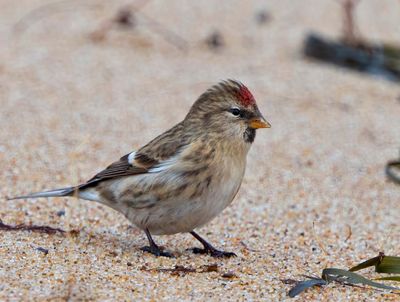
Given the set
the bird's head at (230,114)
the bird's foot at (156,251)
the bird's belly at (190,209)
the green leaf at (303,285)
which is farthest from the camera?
the bird's head at (230,114)

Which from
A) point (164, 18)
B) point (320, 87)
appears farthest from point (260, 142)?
point (164, 18)

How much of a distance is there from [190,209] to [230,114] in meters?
0.64

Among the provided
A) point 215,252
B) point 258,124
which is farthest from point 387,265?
point 258,124

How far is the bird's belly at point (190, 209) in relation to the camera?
4996 millimetres

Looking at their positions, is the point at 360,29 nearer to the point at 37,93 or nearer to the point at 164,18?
the point at 164,18

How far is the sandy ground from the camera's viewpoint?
4676mm

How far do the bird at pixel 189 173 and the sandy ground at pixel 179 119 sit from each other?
0.70 ft

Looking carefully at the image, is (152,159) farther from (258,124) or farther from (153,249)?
(258,124)

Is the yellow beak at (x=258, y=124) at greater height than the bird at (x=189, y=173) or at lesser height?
greater

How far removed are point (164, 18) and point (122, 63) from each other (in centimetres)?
144

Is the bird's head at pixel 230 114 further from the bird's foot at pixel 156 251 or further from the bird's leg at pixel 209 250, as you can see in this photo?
the bird's foot at pixel 156 251

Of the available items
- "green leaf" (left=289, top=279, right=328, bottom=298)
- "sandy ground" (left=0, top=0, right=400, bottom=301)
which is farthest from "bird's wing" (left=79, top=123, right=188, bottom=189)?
"green leaf" (left=289, top=279, right=328, bottom=298)

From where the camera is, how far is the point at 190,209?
16.4 feet

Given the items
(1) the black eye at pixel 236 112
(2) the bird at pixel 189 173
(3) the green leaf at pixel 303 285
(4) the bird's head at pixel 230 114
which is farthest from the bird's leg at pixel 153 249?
(3) the green leaf at pixel 303 285
